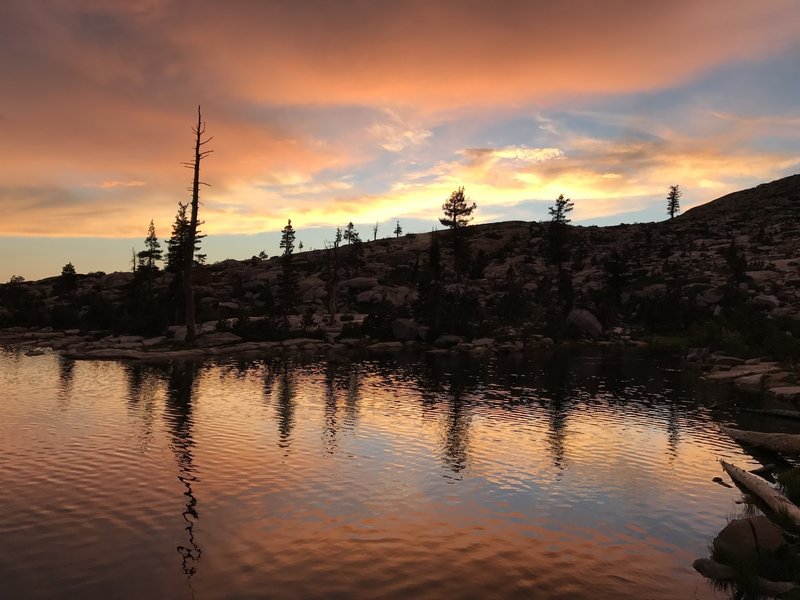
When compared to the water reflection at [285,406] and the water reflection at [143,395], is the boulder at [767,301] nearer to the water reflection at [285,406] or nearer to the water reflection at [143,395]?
the water reflection at [285,406]

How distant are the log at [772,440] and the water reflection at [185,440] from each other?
2005cm

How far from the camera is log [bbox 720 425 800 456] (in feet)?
64.6

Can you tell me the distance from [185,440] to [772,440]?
21.6 metres

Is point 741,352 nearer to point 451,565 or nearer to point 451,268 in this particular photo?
point 451,565

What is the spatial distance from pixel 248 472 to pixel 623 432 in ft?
51.4

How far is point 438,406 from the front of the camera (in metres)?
27.7

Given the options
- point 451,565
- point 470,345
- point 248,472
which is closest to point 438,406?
point 248,472

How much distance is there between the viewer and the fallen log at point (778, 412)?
25.9 meters

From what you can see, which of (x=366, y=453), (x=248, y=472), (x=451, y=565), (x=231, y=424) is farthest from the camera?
(x=231, y=424)

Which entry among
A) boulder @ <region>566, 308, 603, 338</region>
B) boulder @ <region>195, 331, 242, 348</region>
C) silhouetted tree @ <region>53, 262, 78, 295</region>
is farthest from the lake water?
silhouetted tree @ <region>53, 262, 78, 295</region>

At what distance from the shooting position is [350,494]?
14578 millimetres

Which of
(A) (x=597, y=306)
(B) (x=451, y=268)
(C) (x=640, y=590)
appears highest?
(B) (x=451, y=268)

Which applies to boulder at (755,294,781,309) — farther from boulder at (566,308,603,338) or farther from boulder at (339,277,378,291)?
boulder at (339,277,378,291)

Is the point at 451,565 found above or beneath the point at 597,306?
beneath
